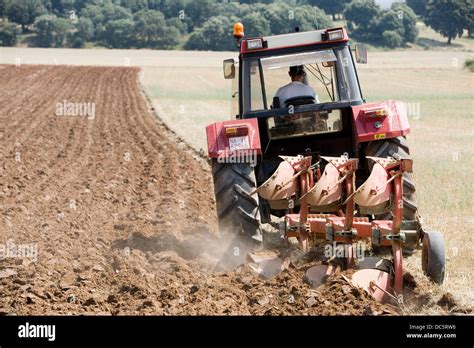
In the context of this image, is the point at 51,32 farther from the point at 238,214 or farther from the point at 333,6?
the point at 238,214

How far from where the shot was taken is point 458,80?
3581 centimetres

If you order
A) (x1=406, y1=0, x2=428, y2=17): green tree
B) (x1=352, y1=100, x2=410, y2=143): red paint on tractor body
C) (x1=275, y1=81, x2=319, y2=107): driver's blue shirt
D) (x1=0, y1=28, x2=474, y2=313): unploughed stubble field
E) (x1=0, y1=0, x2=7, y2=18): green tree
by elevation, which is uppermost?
(x1=406, y1=0, x2=428, y2=17): green tree

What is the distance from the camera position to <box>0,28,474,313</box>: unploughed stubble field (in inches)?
306

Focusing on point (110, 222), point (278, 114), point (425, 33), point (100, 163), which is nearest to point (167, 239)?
point (110, 222)

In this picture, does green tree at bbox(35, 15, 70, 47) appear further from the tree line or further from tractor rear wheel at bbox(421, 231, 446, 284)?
tractor rear wheel at bbox(421, 231, 446, 284)

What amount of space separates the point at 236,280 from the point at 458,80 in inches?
1245

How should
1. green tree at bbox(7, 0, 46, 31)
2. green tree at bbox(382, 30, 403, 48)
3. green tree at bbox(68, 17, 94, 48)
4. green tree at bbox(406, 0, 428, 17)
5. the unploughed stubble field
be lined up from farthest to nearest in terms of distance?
green tree at bbox(7, 0, 46, 31) < green tree at bbox(68, 17, 94, 48) < green tree at bbox(382, 30, 403, 48) < green tree at bbox(406, 0, 428, 17) < the unploughed stubble field

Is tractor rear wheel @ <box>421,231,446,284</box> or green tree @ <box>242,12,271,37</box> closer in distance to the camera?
tractor rear wheel @ <box>421,231,446,284</box>

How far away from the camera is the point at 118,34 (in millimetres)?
73312

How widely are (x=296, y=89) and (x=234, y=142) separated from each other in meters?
0.86

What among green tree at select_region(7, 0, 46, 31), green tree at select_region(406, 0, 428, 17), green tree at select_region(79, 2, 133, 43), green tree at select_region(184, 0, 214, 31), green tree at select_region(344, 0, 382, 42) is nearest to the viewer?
green tree at select_region(406, 0, 428, 17)

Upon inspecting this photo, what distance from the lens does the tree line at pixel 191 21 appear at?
50.8 meters

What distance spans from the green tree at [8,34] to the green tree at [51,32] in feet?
8.38

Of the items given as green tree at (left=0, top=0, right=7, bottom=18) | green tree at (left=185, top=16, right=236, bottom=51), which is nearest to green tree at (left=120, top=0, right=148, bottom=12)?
green tree at (left=0, top=0, right=7, bottom=18)
